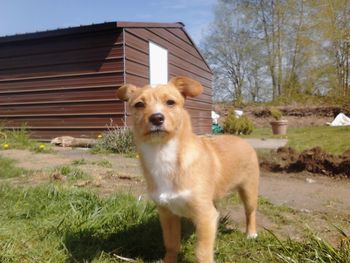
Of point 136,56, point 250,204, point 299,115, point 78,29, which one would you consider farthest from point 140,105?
point 299,115

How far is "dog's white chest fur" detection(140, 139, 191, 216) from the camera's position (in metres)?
2.56

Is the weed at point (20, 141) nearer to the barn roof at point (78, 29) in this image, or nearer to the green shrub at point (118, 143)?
the green shrub at point (118, 143)

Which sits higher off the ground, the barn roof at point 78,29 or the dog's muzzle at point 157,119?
the barn roof at point 78,29

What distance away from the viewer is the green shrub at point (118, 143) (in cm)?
938

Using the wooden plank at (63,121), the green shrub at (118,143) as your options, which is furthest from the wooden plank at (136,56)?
the green shrub at (118,143)

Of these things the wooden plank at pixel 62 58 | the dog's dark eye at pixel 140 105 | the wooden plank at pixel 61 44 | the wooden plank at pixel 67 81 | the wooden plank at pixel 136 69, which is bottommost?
the dog's dark eye at pixel 140 105

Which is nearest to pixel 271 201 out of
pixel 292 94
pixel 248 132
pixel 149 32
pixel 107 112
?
pixel 107 112

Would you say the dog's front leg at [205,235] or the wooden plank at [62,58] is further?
the wooden plank at [62,58]

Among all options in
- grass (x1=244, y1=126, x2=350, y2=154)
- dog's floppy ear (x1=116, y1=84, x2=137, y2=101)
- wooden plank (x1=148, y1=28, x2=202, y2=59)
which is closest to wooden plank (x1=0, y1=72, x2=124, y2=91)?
wooden plank (x1=148, y1=28, x2=202, y2=59)

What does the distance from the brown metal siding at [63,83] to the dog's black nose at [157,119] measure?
8603 mm

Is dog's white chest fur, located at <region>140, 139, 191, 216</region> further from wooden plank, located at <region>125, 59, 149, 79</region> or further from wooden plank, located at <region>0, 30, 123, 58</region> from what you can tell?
wooden plank, located at <region>0, 30, 123, 58</region>

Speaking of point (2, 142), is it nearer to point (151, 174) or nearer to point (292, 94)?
point (151, 174)

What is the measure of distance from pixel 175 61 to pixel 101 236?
1195cm

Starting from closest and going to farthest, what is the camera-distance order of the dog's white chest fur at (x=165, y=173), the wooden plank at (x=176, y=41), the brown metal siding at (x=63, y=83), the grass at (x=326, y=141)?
the dog's white chest fur at (x=165, y=173) < the grass at (x=326, y=141) < the brown metal siding at (x=63, y=83) < the wooden plank at (x=176, y=41)
